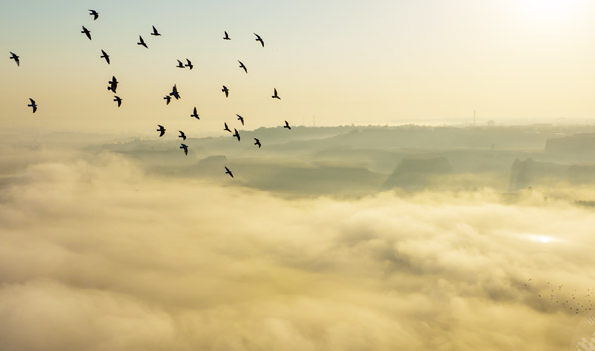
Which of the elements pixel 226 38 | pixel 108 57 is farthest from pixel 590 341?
pixel 108 57

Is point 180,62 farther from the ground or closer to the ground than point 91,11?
closer to the ground

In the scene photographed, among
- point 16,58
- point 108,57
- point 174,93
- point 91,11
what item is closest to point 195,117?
point 174,93

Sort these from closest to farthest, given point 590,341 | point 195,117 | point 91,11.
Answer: point 91,11, point 195,117, point 590,341

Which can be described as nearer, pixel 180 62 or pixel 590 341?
pixel 180 62

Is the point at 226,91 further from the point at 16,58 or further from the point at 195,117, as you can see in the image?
the point at 16,58

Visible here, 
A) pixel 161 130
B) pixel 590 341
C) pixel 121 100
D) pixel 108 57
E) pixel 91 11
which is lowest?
pixel 590 341

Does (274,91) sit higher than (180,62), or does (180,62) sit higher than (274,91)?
(180,62)

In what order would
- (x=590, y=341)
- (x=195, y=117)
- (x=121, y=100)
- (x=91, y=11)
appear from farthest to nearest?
(x=590, y=341) → (x=195, y=117) → (x=121, y=100) → (x=91, y=11)

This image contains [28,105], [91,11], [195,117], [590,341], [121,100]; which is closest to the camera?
[91,11]

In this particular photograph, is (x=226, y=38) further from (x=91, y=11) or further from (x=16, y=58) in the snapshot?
(x=16, y=58)
